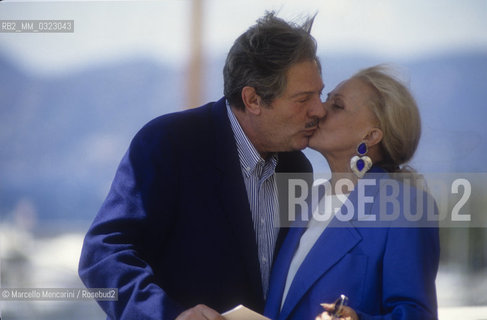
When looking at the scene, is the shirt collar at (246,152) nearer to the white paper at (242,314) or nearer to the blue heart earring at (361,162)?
the blue heart earring at (361,162)

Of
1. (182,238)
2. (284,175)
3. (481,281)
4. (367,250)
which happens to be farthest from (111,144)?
(481,281)

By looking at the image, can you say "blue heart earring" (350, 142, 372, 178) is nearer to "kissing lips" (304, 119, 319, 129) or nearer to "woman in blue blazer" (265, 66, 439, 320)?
"woman in blue blazer" (265, 66, 439, 320)

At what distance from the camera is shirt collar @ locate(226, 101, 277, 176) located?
274 centimetres

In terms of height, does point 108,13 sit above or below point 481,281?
above

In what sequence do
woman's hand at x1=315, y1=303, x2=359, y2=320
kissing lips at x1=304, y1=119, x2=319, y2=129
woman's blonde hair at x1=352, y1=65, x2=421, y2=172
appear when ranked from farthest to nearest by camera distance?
kissing lips at x1=304, y1=119, x2=319, y2=129 < woman's blonde hair at x1=352, y1=65, x2=421, y2=172 < woman's hand at x1=315, y1=303, x2=359, y2=320

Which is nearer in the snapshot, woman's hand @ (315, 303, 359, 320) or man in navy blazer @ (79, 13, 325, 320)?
woman's hand @ (315, 303, 359, 320)

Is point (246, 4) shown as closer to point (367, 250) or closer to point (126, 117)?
point (126, 117)

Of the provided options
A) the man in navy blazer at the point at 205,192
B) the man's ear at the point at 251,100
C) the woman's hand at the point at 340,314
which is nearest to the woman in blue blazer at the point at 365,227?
the woman's hand at the point at 340,314

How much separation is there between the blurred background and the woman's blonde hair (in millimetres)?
50

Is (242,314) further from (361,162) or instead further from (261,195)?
(361,162)

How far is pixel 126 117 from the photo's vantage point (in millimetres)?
2801

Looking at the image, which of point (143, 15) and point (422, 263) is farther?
point (143, 15)

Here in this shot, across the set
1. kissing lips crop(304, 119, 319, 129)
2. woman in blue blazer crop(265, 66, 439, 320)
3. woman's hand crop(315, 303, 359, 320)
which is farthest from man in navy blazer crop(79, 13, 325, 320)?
woman's hand crop(315, 303, 359, 320)

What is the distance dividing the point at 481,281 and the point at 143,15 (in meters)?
1.53
